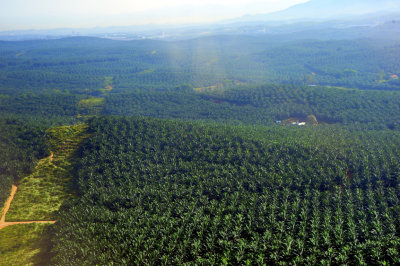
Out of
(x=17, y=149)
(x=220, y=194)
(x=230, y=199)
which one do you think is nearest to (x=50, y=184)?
(x=17, y=149)

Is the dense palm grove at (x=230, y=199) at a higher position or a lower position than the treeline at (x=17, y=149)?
lower

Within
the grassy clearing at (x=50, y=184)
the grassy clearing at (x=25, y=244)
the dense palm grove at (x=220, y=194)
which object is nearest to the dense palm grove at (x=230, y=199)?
the dense palm grove at (x=220, y=194)

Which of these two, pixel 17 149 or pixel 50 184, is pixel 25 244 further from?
pixel 17 149

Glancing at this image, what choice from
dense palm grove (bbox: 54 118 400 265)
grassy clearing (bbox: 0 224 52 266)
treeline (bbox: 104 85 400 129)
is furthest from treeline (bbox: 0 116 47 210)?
treeline (bbox: 104 85 400 129)

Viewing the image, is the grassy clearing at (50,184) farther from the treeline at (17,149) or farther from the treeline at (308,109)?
the treeline at (308,109)

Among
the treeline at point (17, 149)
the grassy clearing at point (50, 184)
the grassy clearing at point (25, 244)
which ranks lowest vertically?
the grassy clearing at point (25, 244)

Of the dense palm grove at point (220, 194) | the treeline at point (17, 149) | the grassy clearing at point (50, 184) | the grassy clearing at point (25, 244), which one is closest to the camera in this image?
the dense palm grove at point (220, 194)

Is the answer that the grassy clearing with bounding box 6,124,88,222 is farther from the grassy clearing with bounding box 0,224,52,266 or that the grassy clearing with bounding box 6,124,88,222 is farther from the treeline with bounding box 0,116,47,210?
the grassy clearing with bounding box 0,224,52,266

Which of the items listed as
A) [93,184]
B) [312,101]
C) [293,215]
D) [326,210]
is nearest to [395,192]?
[326,210]
